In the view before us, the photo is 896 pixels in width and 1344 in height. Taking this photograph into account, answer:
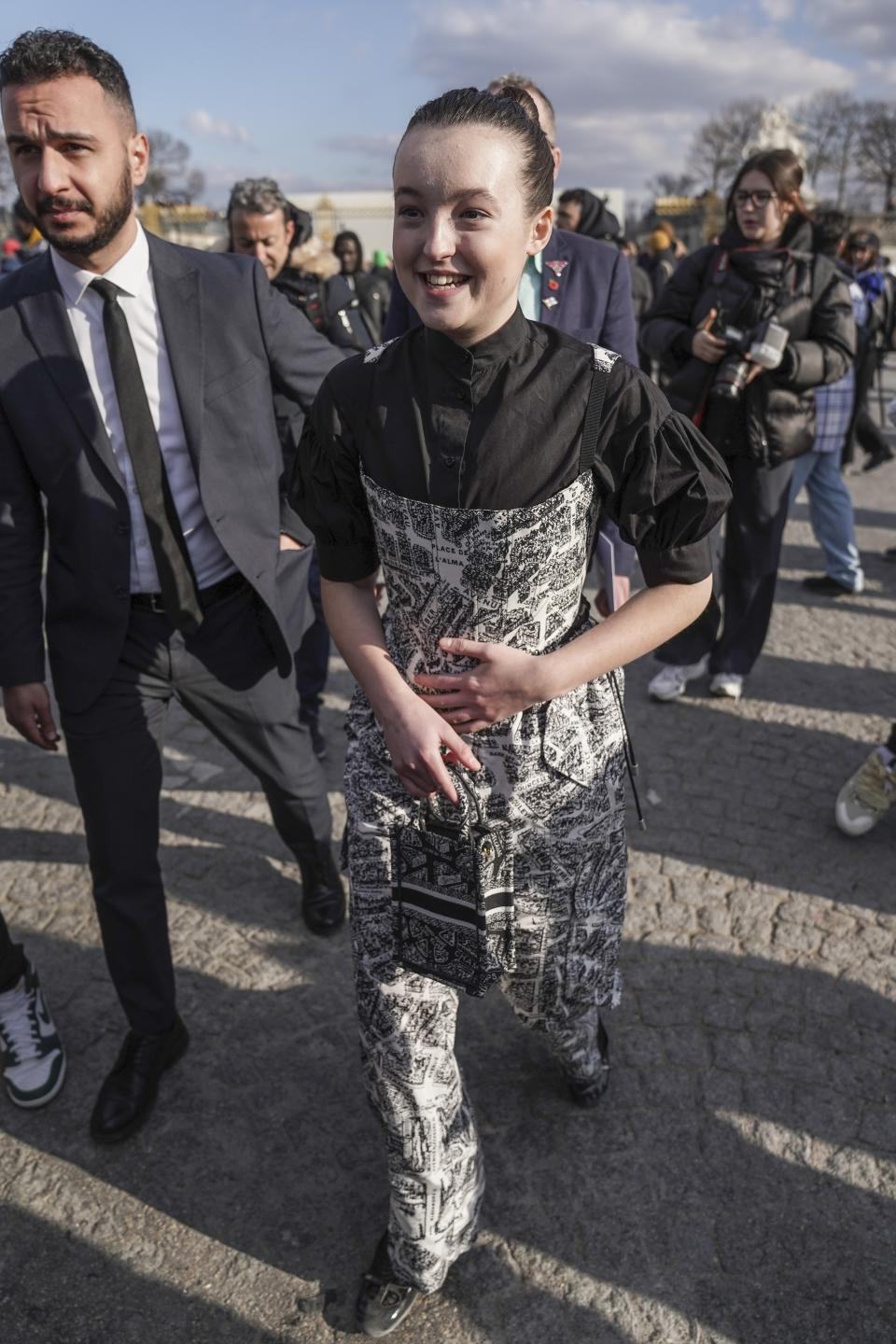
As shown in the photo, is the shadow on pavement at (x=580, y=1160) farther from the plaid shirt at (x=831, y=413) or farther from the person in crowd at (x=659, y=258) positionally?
the person in crowd at (x=659, y=258)

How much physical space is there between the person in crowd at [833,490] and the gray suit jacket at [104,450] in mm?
4090

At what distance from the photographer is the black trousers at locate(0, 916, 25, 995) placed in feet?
9.19

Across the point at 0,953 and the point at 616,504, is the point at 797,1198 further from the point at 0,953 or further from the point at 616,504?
the point at 0,953

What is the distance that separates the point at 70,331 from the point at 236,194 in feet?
7.54

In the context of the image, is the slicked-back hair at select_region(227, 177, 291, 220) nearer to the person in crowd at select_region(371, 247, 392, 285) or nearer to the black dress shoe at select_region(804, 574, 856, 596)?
the person in crowd at select_region(371, 247, 392, 285)

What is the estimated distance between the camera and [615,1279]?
2236mm

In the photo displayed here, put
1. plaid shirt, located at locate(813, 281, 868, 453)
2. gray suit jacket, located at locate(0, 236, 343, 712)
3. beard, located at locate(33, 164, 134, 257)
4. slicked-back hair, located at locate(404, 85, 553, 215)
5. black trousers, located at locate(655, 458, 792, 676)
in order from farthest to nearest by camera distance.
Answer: plaid shirt, located at locate(813, 281, 868, 453) → black trousers, located at locate(655, 458, 792, 676) → gray suit jacket, located at locate(0, 236, 343, 712) → beard, located at locate(33, 164, 134, 257) → slicked-back hair, located at locate(404, 85, 553, 215)

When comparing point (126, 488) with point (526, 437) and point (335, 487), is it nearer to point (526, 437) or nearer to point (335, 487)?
point (335, 487)

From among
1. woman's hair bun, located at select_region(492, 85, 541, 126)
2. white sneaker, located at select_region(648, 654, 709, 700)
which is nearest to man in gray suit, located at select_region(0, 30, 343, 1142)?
woman's hair bun, located at select_region(492, 85, 541, 126)

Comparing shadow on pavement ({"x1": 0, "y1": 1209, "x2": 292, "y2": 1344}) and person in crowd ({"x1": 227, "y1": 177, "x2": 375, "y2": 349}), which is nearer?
shadow on pavement ({"x1": 0, "y1": 1209, "x2": 292, "y2": 1344})

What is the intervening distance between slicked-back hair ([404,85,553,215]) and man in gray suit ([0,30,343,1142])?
1.08 metres

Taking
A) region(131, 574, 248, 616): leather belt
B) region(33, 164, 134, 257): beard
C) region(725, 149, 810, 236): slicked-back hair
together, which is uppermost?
region(725, 149, 810, 236): slicked-back hair

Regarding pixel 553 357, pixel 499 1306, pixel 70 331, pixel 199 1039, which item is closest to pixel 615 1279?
pixel 499 1306

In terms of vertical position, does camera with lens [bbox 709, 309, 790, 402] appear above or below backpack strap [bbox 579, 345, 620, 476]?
below
